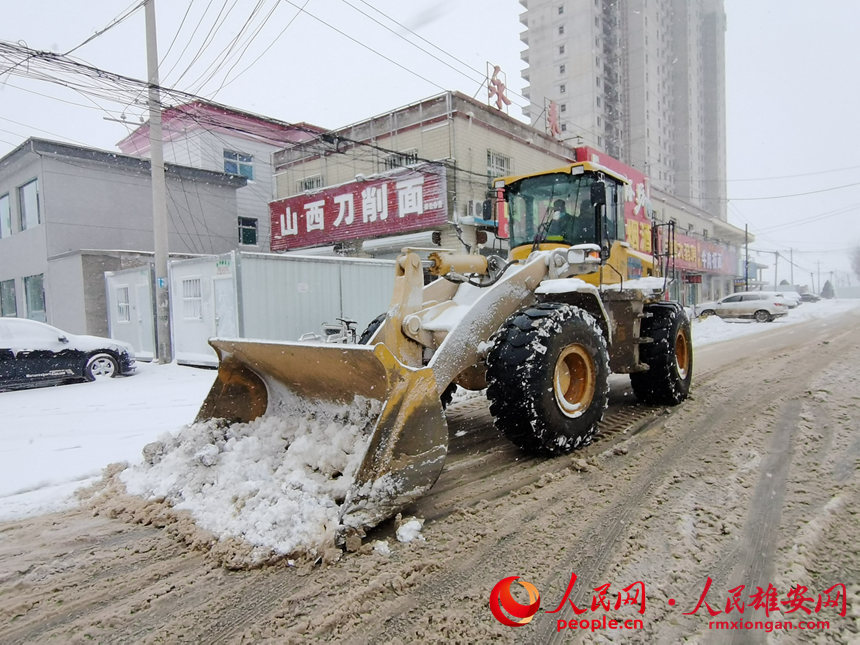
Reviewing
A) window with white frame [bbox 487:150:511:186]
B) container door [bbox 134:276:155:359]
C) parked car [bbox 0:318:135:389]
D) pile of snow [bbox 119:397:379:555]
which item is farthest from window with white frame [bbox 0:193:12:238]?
pile of snow [bbox 119:397:379:555]

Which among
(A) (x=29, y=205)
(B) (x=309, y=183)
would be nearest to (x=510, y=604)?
(B) (x=309, y=183)

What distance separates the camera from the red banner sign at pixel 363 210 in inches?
629

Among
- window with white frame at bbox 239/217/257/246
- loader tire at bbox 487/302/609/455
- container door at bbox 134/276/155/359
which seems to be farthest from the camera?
window with white frame at bbox 239/217/257/246

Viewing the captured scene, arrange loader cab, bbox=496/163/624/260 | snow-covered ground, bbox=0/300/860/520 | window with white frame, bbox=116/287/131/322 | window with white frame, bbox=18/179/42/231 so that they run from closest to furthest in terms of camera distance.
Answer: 1. snow-covered ground, bbox=0/300/860/520
2. loader cab, bbox=496/163/624/260
3. window with white frame, bbox=116/287/131/322
4. window with white frame, bbox=18/179/42/231

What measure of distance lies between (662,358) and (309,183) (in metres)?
18.4

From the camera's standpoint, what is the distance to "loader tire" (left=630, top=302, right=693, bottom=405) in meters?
5.56

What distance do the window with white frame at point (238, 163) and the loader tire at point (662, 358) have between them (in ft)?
74.2

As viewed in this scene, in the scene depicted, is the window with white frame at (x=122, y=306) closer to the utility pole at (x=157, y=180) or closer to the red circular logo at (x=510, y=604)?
the utility pole at (x=157, y=180)

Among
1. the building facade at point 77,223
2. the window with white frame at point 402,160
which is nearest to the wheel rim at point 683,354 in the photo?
the window with white frame at point 402,160

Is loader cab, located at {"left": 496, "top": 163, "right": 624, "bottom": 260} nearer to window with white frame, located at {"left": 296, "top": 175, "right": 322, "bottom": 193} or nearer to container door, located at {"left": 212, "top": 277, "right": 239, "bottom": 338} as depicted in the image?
container door, located at {"left": 212, "top": 277, "right": 239, "bottom": 338}

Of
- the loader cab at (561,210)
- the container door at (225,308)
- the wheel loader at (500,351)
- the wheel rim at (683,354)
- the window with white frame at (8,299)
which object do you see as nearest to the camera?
the wheel loader at (500,351)

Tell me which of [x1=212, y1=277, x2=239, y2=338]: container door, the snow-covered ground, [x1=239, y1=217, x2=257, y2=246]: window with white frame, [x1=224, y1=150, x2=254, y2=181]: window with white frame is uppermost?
[x1=224, y1=150, x2=254, y2=181]: window with white frame

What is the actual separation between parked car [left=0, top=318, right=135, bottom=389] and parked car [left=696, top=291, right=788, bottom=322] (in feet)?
80.8

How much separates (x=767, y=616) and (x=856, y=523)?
119cm
